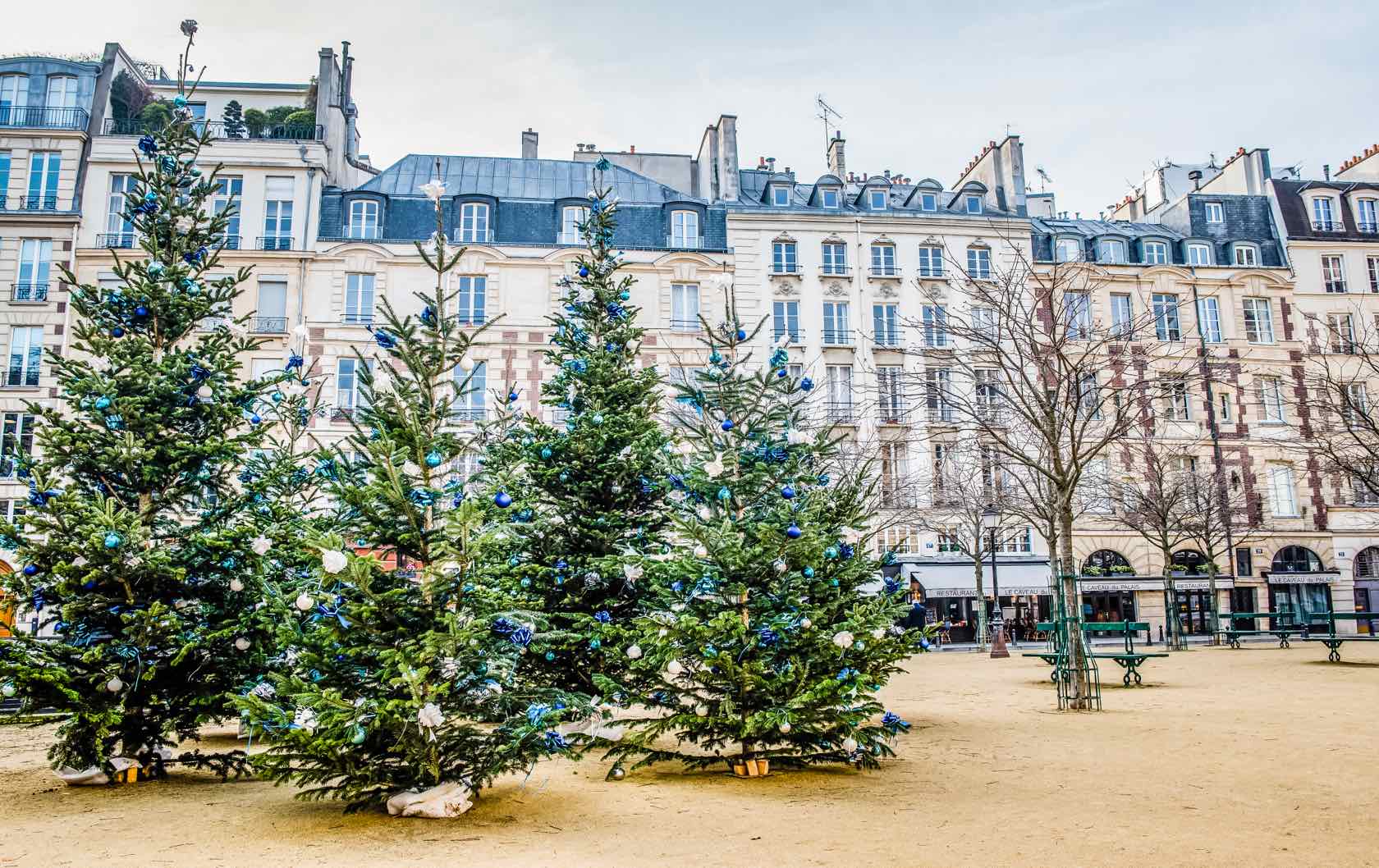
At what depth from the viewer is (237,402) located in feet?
29.0

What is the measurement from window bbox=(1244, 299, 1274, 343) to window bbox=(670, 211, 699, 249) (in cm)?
1894

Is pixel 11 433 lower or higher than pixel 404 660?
higher

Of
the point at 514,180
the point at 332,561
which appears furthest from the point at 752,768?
the point at 514,180

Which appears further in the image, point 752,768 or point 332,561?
point 752,768

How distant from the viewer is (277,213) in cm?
2869

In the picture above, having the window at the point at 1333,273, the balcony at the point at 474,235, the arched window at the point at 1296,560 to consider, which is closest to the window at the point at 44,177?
the balcony at the point at 474,235

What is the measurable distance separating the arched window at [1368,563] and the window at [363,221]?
109 ft

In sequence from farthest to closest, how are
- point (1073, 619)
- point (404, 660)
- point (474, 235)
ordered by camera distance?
point (474, 235), point (1073, 619), point (404, 660)

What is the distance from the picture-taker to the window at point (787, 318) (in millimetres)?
30797

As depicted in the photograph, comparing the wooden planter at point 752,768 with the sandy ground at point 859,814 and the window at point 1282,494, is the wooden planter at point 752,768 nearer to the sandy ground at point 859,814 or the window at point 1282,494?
the sandy ground at point 859,814

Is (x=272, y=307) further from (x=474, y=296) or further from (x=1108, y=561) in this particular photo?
(x=1108, y=561)

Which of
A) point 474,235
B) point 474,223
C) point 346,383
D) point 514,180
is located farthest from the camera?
point 514,180

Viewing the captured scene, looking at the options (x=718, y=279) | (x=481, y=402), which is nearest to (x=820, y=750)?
(x=718, y=279)

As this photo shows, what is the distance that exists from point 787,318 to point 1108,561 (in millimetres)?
13194
